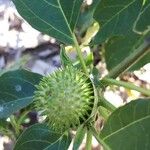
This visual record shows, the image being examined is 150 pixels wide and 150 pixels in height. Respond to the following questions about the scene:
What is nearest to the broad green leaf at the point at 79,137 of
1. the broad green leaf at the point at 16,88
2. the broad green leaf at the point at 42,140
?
the broad green leaf at the point at 42,140

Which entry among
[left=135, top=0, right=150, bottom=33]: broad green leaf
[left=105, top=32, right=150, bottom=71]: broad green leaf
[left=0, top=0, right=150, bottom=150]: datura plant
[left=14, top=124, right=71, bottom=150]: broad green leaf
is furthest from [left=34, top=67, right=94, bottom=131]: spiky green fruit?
[left=105, top=32, right=150, bottom=71]: broad green leaf

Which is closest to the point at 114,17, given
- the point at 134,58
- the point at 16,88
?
the point at 134,58

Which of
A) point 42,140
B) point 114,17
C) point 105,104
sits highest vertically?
point 114,17

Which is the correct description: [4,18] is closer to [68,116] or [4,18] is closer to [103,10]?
[103,10]

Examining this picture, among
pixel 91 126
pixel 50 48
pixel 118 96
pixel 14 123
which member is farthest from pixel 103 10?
pixel 50 48

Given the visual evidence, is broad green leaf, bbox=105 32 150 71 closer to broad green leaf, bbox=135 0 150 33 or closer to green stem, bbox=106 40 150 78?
broad green leaf, bbox=135 0 150 33

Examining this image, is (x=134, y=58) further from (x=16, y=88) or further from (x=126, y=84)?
(x=16, y=88)

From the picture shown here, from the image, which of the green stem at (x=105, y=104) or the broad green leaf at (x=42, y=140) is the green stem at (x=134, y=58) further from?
the broad green leaf at (x=42, y=140)
